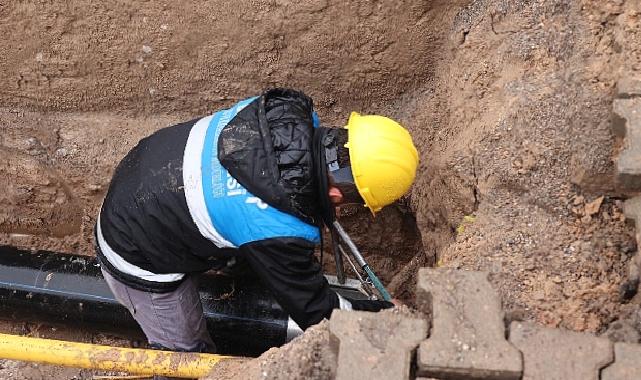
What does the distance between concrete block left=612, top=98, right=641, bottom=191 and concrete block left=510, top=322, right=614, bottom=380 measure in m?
0.64

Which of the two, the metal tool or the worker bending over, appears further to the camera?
the metal tool

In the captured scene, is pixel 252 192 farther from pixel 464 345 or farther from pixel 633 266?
pixel 633 266

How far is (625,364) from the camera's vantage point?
2080 millimetres

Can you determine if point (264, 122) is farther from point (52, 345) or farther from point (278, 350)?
point (52, 345)


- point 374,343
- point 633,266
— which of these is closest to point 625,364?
point 633,266

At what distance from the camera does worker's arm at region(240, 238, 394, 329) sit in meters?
2.67

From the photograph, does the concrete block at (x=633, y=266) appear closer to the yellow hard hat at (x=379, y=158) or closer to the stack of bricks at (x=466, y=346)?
the stack of bricks at (x=466, y=346)

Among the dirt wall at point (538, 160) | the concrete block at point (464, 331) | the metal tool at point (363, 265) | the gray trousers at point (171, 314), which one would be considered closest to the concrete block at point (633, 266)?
the dirt wall at point (538, 160)

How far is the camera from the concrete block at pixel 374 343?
214cm

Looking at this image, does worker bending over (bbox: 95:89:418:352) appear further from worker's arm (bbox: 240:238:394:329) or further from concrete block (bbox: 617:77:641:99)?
concrete block (bbox: 617:77:641:99)

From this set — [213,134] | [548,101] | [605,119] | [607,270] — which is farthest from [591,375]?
[213,134]

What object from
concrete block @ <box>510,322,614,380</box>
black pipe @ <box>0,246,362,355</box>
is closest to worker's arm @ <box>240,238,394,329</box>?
black pipe @ <box>0,246,362,355</box>

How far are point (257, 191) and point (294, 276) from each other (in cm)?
41

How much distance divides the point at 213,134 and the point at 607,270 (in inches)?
67.1
